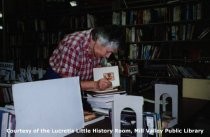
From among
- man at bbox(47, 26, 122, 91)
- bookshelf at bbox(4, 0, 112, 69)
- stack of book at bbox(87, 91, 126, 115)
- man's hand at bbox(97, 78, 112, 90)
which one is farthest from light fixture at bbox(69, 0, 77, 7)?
stack of book at bbox(87, 91, 126, 115)

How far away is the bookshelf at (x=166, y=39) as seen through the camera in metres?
3.99

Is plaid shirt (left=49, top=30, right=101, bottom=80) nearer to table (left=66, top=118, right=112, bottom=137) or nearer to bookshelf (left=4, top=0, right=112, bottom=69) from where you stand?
table (left=66, top=118, right=112, bottom=137)

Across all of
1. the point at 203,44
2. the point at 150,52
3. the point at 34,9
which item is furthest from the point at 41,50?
the point at 203,44

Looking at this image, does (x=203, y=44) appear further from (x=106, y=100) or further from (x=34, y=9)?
(x=34, y=9)

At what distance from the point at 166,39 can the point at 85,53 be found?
8.21 ft

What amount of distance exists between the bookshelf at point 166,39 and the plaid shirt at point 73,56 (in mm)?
2424

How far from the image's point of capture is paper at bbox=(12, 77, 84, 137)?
1.05 m

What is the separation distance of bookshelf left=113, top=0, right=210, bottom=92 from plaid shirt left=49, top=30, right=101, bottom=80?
2424 mm

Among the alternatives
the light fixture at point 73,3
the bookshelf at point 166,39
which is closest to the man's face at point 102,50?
the bookshelf at point 166,39

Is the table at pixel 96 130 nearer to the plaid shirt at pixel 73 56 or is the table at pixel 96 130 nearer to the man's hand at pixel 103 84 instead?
the man's hand at pixel 103 84

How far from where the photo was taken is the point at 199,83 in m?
2.16

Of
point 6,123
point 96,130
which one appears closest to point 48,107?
point 6,123

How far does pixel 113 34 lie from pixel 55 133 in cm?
81

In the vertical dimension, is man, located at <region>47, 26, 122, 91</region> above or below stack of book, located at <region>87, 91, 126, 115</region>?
above
